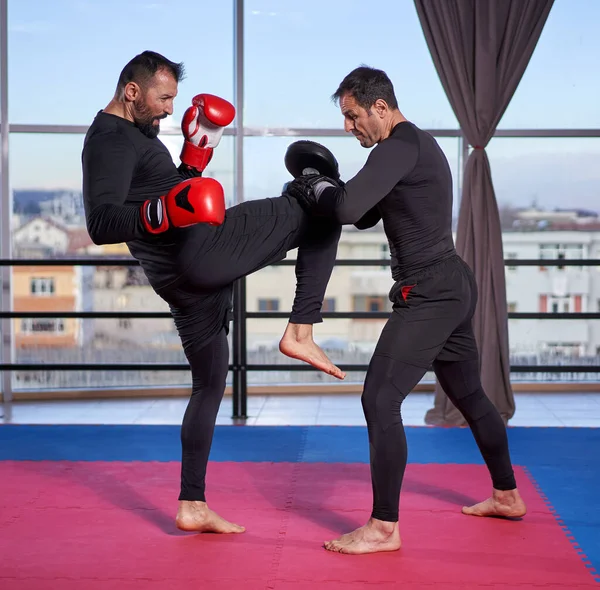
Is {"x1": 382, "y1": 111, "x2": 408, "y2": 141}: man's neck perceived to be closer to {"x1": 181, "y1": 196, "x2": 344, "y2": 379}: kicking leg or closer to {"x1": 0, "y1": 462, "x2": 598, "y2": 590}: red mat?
{"x1": 181, "y1": 196, "x2": 344, "y2": 379}: kicking leg

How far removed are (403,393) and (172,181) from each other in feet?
2.95

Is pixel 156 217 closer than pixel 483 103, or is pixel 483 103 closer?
pixel 156 217

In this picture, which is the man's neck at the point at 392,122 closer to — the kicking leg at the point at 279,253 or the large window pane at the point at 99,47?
the kicking leg at the point at 279,253

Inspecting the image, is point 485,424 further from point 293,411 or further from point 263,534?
point 293,411

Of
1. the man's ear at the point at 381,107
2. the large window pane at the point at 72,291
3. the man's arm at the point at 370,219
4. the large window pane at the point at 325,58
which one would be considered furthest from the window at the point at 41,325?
the man's ear at the point at 381,107

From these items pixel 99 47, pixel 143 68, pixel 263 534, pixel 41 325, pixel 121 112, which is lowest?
pixel 263 534

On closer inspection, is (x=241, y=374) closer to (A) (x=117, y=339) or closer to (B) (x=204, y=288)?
(A) (x=117, y=339)

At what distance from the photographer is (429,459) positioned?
3.61 m

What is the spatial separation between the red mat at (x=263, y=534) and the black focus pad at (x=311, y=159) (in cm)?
111

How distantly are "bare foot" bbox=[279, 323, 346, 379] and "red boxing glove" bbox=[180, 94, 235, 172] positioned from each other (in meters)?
0.57

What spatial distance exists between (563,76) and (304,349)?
3821 mm

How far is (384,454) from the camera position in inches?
94.3

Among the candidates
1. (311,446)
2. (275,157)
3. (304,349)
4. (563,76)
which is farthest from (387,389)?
(563,76)

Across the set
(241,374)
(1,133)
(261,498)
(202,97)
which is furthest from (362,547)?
(1,133)
